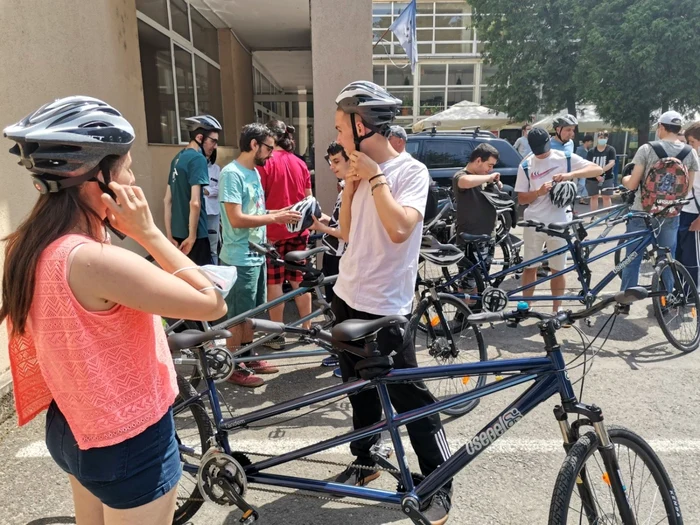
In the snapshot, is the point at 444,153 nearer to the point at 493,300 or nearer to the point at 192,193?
the point at 493,300

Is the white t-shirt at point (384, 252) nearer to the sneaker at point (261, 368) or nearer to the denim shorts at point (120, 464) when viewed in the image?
the denim shorts at point (120, 464)

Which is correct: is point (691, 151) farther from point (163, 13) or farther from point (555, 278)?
point (163, 13)

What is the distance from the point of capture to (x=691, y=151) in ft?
16.7

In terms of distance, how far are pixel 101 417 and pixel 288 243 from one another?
3569 millimetres

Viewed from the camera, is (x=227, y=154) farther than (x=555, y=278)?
Yes

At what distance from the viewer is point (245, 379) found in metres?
4.05

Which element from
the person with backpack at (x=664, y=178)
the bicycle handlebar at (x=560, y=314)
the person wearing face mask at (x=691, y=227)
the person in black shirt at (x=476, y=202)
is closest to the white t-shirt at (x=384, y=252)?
the bicycle handlebar at (x=560, y=314)

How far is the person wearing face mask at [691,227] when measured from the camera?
5414 millimetres

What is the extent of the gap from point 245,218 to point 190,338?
1.78 m

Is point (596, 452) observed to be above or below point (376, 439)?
above

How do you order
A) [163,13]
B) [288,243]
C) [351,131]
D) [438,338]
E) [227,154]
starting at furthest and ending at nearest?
1. [227,154]
2. [163,13]
3. [288,243]
4. [438,338]
5. [351,131]

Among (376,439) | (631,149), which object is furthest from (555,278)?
(631,149)

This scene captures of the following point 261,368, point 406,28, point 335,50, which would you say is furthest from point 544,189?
point 406,28

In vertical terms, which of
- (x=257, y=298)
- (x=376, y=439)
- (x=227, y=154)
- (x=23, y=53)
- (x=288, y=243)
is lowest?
(x=376, y=439)
